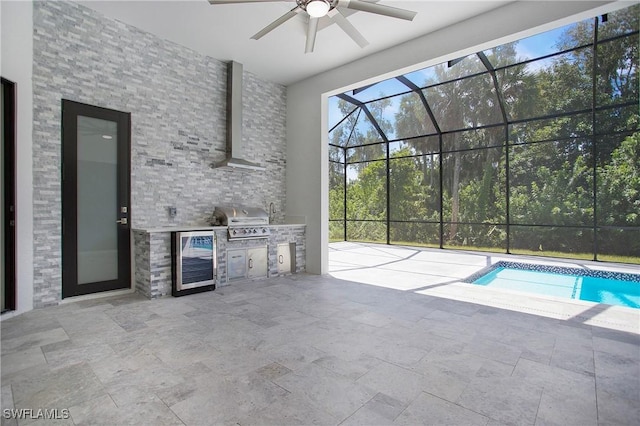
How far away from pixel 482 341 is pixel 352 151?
33.1 ft

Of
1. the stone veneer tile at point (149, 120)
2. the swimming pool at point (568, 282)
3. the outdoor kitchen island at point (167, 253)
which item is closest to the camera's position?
the stone veneer tile at point (149, 120)

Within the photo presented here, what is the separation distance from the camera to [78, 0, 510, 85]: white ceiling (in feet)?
12.8

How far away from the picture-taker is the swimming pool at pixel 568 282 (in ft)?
16.9

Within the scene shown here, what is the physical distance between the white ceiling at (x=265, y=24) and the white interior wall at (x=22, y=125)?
2.63 feet

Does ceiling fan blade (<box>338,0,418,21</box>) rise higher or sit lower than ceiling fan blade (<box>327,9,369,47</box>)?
lower

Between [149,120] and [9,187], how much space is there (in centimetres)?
182

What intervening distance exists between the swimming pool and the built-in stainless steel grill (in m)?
3.56

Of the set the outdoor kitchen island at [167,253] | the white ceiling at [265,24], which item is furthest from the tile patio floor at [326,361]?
the white ceiling at [265,24]

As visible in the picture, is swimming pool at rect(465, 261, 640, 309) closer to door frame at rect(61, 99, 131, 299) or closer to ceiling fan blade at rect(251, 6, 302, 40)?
ceiling fan blade at rect(251, 6, 302, 40)

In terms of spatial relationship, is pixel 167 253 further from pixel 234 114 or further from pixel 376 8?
pixel 376 8

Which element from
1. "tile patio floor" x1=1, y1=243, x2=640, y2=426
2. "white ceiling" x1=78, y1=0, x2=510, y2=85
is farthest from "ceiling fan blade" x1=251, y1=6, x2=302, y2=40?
"tile patio floor" x1=1, y1=243, x2=640, y2=426

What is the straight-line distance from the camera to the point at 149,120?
4.59 metres

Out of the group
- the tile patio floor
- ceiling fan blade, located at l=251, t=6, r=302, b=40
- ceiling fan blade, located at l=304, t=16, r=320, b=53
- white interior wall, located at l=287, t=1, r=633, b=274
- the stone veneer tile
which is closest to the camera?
the tile patio floor

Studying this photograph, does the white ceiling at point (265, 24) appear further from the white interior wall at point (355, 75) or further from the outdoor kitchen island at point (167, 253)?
the outdoor kitchen island at point (167, 253)
